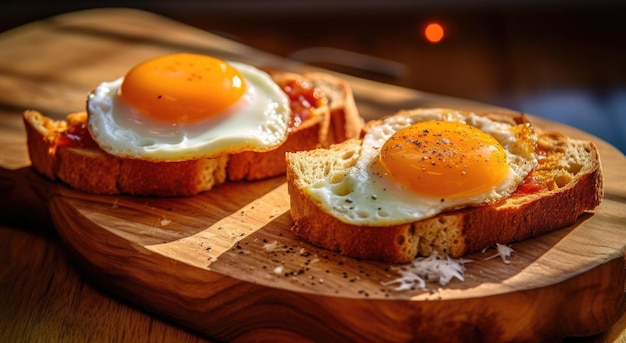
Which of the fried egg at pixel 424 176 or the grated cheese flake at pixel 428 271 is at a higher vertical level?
the fried egg at pixel 424 176

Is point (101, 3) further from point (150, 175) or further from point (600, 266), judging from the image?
point (600, 266)

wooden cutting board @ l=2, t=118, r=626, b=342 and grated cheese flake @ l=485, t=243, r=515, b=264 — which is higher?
grated cheese flake @ l=485, t=243, r=515, b=264

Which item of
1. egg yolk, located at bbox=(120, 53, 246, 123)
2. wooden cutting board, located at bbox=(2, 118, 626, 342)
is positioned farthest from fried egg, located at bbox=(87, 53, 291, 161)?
wooden cutting board, located at bbox=(2, 118, 626, 342)

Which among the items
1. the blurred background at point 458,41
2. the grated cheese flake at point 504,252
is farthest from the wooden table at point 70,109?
the blurred background at point 458,41

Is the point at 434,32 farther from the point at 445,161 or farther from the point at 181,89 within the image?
the point at 445,161

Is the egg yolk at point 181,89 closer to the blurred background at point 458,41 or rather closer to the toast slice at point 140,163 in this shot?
the toast slice at point 140,163

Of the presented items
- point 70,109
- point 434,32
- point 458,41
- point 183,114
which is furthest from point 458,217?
point 434,32

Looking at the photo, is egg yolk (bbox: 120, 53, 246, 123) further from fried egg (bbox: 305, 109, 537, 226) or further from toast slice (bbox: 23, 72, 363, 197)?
fried egg (bbox: 305, 109, 537, 226)
